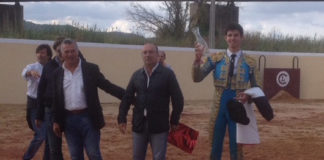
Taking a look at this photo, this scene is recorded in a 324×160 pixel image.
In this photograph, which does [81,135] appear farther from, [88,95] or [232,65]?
[232,65]

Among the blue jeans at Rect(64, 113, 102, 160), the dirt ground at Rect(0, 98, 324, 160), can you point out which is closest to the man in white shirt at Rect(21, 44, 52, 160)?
A: the dirt ground at Rect(0, 98, 324, 160)

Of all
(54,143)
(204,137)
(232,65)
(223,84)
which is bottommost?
(204,137)

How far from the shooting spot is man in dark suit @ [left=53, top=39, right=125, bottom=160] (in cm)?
568

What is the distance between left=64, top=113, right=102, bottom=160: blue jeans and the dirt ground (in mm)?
2794

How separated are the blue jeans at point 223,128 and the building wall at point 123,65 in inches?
482

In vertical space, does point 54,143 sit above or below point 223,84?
below

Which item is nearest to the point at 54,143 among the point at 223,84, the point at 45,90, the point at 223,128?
the point at 45,90

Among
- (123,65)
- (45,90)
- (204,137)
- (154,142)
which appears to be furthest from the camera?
(123,65)

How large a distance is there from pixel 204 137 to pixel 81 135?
5362 mm

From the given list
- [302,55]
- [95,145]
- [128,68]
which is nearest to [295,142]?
[95,145]

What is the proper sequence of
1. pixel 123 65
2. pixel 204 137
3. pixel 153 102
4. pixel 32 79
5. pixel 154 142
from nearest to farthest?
pixel 153 102, pixel 154 142, pixel 32 79, pixel 204 137, pixel 123 65

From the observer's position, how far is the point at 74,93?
566cm

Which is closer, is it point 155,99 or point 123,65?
point 155,99

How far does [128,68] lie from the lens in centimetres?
1953
